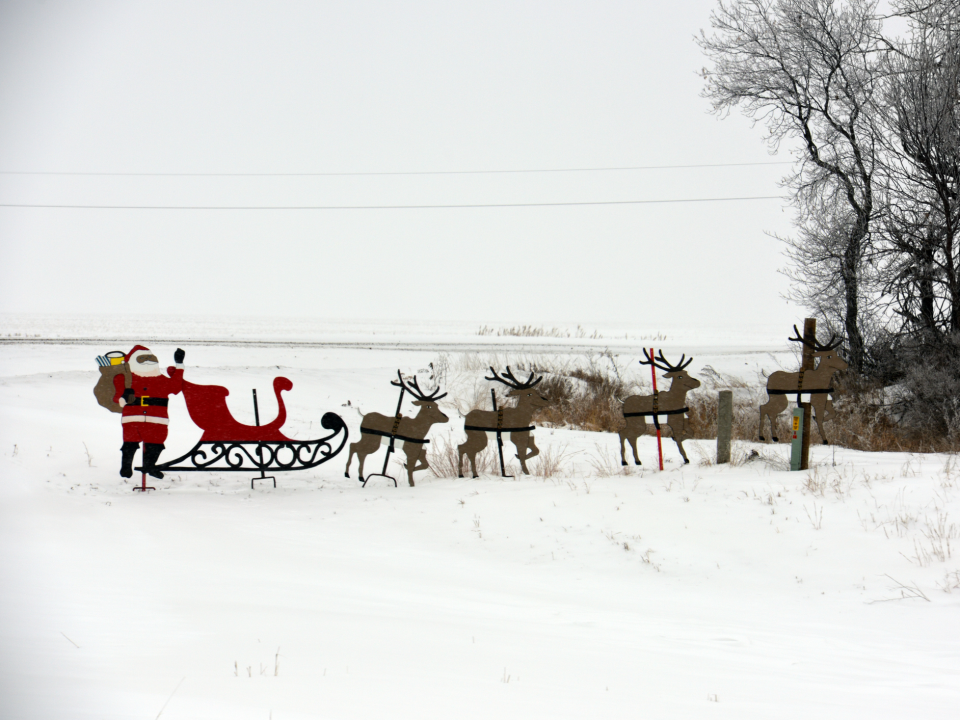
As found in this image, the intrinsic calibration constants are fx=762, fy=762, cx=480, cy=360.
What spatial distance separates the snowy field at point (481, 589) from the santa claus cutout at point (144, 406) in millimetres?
483

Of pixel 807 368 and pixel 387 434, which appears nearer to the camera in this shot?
pixel 387 434

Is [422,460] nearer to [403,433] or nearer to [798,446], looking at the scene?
[403,433]

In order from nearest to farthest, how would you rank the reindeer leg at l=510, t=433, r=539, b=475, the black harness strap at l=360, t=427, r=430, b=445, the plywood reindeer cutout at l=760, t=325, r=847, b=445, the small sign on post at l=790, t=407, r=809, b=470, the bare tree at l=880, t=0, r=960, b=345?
the small sign on post at l=790, t=407, r=809, b=470, the black harness strap at l=360, t=427, r=430, b=445, the reindeer leg at l=510, t=433, r=539, b=475, the plywood reindeer cutout at l=760, t=325, r=847, b=445, the bare tree at l=880, t=0, r=960, b=345

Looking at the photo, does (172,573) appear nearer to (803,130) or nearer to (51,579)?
(51,579)

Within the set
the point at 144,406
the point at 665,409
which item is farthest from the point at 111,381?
the point at 665,409

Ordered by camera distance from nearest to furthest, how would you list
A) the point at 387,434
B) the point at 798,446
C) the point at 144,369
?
the point at 798,446 < the point at 144,369 < the point at 387,434

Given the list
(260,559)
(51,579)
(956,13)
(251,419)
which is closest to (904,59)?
(956,13)

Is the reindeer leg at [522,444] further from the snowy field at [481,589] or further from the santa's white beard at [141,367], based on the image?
the santa's white beard at [141,367]

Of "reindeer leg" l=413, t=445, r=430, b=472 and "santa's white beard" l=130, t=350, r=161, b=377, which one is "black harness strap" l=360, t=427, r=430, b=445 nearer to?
"reindeer leg" l=413, t=445, r=430, b=472

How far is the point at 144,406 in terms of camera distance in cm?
865

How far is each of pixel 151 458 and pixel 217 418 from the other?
852 mm

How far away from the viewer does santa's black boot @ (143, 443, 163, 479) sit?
8.69 meters

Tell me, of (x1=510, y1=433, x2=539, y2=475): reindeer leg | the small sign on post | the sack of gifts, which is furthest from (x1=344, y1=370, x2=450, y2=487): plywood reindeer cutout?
the small sign on post

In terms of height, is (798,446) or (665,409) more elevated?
(665,409)
